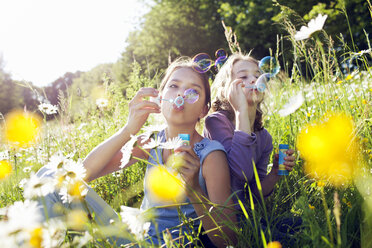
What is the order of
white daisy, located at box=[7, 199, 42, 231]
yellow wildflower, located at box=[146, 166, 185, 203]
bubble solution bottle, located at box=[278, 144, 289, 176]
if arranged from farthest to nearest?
1. bubble solution bottle, located at box=[278, 144, 289, 176]
2. yellow wildflower, located at box=[146, 166, 185, 203]
3. white daisy, located at box=[7, 199, 42, 231]

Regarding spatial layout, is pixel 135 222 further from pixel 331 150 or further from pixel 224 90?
pixel 224 90

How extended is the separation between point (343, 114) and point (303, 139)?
0.27 metres

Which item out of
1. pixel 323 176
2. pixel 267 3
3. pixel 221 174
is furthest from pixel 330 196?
pixel 267 3

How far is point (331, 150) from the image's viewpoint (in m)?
1.65

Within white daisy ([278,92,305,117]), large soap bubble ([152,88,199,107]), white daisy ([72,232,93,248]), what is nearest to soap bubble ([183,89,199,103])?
large soap bubble ([152,88,199,107])

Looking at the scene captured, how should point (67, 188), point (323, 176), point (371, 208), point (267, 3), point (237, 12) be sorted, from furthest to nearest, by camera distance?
point (237, 12), point (267, 3), point (323, 176), point (371, 208), point (67, 188)

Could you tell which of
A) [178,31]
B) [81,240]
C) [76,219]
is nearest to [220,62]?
[76,219]

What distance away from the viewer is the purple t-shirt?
162 centimetres

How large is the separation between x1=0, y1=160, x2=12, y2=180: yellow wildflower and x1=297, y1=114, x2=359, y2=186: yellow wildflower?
2027mm

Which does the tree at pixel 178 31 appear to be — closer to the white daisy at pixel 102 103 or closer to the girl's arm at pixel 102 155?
the white daisy at pixel 102 103

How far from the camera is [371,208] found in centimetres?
112

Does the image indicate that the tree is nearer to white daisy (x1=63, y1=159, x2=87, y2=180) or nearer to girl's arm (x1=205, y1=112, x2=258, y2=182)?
girl's arm (x1=205, y1=112, x2=258, y2=182)

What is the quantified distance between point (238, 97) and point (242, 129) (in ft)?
0.61

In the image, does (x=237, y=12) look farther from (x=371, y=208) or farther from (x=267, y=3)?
(x=371, y=208)
